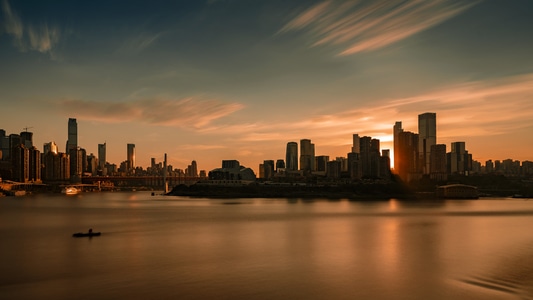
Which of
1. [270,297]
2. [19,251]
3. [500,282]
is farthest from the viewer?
[19,251]

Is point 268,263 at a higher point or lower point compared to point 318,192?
higher

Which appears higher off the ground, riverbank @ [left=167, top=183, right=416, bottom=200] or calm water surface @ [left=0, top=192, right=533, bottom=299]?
calm water surface @ [left=0, top=192, right=533, bottom=299]

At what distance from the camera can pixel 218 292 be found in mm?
27219

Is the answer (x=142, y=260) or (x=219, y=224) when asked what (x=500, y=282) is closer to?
(x=142, y=260)

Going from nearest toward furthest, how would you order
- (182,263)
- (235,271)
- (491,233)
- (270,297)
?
(270,297), (235,271), (182,263), (491,233)

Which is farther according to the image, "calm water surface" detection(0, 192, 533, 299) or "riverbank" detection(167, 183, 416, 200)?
"riverbank" detection(167, 183, 416, 200)

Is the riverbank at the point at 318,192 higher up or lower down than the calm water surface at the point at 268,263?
lower down

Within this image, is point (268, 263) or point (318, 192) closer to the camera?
point (268, 263)

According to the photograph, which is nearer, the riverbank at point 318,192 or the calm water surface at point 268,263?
the calm water surface at point 268,263

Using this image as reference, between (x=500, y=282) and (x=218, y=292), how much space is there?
17302 mm

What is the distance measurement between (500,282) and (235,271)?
669 inches

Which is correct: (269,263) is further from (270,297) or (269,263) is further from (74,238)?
(74,238)

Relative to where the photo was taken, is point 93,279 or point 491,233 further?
point 491,233

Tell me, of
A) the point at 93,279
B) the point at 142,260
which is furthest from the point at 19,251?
the point at 93,279
